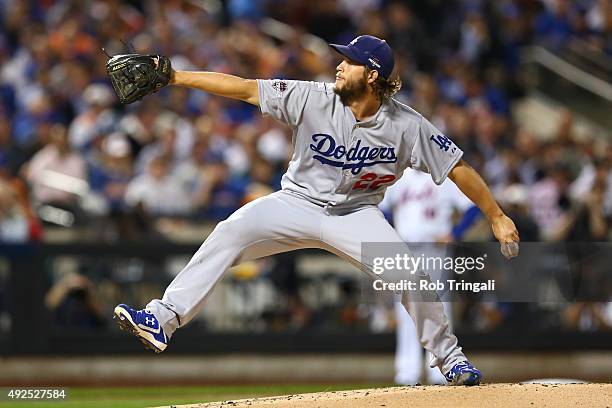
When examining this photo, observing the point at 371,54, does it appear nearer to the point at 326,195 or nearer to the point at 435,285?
the point at 326,195

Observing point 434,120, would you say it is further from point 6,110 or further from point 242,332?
point 6,110

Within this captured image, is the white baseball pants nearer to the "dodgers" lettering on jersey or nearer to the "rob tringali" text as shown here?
the "rob tringali" text

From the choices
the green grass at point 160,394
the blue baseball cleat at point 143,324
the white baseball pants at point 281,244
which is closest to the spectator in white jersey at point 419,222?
the green grass at point 160,394

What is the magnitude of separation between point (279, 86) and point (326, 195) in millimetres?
676

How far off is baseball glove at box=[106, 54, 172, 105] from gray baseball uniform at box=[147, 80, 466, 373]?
56 centimetres

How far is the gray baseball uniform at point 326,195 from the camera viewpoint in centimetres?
709

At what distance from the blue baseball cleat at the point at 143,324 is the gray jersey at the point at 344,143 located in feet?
3.74

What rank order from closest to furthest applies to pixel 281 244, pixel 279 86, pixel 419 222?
pixel 279 86
pixel 281 244
pixel 419 222

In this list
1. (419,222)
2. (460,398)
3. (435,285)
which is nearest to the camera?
(460,398)

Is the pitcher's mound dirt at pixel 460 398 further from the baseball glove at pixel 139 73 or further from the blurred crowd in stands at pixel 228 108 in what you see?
the blurred crowd in stands at pixel 228 108

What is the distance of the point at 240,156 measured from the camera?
43.9 feet

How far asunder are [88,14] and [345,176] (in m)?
8.90

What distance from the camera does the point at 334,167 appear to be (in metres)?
7.15

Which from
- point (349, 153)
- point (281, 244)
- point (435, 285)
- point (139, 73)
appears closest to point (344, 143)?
point (349, 153)
